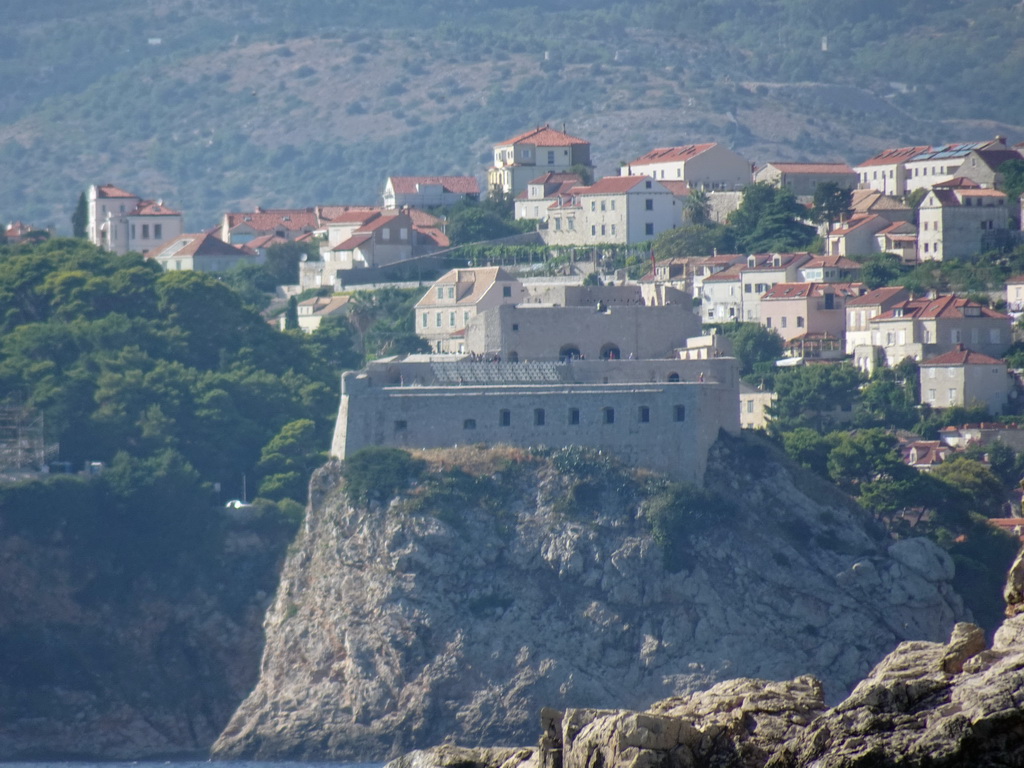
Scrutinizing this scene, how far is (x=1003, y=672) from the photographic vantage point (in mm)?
25578

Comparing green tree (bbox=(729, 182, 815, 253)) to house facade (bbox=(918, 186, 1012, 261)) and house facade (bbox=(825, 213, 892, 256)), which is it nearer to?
house facade (bbox=(825, 213, 892, 256))

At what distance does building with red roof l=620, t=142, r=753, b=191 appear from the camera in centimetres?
10556

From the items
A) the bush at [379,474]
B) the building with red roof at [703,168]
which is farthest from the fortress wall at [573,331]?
the building with red roof at [703,168]

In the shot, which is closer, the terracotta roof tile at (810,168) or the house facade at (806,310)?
the house facade at (806,310)

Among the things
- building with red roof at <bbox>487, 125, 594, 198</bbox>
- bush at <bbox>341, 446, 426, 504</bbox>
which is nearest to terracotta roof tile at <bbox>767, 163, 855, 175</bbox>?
building with red roof at <bbox>487, 125, 594, 198</bbox>

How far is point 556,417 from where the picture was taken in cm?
6694

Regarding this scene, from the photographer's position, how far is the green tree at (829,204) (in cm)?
9844

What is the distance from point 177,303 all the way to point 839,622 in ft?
88.0

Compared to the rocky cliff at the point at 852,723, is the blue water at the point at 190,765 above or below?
below

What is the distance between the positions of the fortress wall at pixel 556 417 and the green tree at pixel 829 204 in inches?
1233

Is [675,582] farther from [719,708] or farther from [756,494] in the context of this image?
[719,708]

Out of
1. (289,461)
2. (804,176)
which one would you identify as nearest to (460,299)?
(289,461)

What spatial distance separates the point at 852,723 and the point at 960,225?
70.1m

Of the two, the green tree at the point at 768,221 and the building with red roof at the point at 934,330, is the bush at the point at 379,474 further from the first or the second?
the green tree at the point at 768,221
